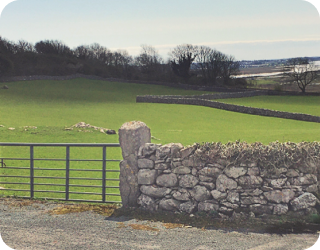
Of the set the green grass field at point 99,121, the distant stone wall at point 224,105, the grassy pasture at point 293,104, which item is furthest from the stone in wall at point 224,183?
the grassy pasture at point 293,104

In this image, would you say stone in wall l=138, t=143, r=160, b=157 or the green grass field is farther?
the green grass field

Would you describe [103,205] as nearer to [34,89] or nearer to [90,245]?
[90,245]

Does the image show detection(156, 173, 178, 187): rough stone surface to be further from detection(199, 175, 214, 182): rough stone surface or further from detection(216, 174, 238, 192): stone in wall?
detection(216, 174, 238, 192): stone in wall

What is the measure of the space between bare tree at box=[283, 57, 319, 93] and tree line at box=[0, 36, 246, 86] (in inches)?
399

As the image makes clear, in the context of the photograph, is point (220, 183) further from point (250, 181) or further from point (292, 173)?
point (292, 173)

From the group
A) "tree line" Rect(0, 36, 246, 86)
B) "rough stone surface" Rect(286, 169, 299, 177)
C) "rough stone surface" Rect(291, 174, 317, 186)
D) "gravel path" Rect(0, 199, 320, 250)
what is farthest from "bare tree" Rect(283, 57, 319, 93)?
"gravel path" Rect(0, 199, 320, 250)

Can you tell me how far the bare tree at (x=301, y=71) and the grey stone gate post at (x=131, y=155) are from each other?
207ft

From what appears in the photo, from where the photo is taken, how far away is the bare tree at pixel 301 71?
2662 inches

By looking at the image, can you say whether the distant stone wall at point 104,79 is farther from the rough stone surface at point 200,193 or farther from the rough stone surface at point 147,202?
the rough stone surface at point 200,193

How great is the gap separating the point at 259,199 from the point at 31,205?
15.9 ft

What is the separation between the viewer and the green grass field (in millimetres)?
17125

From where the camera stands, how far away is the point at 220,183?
7.50 m

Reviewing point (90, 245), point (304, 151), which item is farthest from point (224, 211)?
point (90, 245)

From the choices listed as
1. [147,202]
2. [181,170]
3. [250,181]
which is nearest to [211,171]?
[181,170]
